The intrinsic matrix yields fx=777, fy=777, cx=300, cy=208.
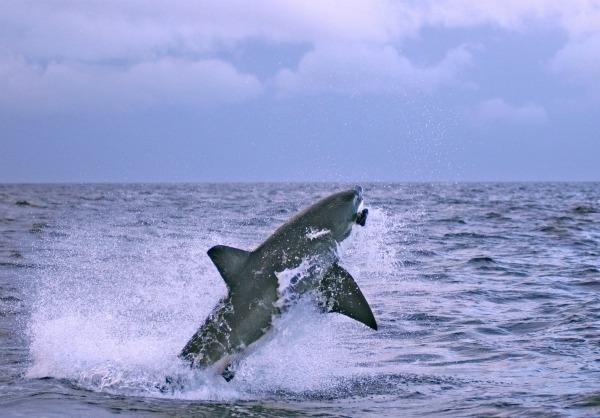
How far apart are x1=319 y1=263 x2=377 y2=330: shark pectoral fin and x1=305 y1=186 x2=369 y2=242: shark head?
16.5 inches

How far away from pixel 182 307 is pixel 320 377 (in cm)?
413

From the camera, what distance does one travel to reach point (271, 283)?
8.02 metres

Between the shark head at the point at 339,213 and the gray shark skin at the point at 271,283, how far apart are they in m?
0.01

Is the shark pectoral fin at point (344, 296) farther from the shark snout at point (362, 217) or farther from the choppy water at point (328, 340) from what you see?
the shark snout at point (362, 217)

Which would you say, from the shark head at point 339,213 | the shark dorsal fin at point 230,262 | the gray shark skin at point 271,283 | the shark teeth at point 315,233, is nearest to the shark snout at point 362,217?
the shark head at point 339,213

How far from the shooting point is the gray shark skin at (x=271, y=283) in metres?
7.75

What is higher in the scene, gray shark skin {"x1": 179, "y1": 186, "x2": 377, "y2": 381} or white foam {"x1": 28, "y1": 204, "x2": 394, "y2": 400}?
gray shark skin {"x1": 179, "y1": 186, "x2": 377, "y2": 381}

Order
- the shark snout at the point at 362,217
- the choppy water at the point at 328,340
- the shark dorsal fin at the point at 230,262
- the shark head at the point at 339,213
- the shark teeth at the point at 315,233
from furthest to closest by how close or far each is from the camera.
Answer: the shark snout at the point at 362,217 → the shark head at the point at 339,213 → the shark teeth at the point at 315,233 → the shark dorsal fin at the point at 230,262 → the choppy water at the point at 328,340

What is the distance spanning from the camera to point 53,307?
11945mm

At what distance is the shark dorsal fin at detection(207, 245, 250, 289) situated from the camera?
313 inches

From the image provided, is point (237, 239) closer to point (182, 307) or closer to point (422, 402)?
point (182, 307)

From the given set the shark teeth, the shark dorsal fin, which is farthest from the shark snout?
the shark dorsal fin

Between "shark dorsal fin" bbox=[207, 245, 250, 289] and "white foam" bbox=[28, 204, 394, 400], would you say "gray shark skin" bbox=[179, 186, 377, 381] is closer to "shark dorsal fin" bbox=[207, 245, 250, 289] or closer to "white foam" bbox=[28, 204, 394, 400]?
"shark dorsal fin" bbox=[207, 245, 250, 289]

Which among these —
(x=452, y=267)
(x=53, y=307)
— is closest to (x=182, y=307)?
(x=53, y=307)
